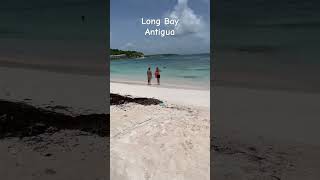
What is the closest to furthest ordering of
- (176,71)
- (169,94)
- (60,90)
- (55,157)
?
(55,157) < (60,90) < (169,94) < (176,71)

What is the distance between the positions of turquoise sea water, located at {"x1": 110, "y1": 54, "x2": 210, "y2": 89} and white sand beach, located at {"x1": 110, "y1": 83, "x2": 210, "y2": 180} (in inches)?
58.7

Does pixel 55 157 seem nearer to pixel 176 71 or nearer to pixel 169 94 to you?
pixel 169 94

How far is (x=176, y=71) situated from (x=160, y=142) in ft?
15.0

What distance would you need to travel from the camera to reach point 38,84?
311 inches

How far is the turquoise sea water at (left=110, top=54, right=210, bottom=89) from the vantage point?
7668 mm

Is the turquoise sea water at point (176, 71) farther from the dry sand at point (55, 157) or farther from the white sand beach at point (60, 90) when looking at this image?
the dry sand at point (55, 157)

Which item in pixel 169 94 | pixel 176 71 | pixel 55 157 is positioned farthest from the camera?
pixel 176 71

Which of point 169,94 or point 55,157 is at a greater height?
point 169,94

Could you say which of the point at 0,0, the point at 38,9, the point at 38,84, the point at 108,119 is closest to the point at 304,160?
the point at 108,119

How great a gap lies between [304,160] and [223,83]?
3.68 m

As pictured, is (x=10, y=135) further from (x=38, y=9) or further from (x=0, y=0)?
(x=0, y=0)

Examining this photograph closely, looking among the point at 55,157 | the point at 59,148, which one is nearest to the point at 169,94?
the point at 59,148

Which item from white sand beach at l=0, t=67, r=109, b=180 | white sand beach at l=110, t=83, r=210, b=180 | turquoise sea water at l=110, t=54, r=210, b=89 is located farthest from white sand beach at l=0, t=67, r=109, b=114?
turquoise sea water at l=110, t=54, r=210, b=89

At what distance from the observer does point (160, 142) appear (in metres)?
4.20
